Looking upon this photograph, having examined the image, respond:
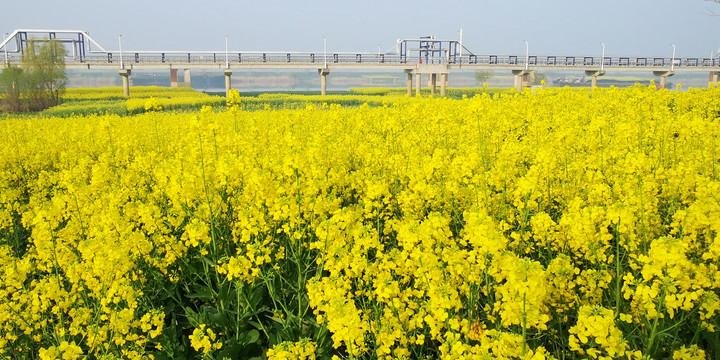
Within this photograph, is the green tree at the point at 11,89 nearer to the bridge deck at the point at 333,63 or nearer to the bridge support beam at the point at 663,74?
the bridge deck at the point at 333,63

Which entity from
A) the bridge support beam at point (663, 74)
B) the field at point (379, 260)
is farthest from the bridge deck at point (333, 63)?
the field at point (379, 260)

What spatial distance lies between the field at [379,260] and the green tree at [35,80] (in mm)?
28111

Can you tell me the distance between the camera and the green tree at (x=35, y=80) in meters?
29.3

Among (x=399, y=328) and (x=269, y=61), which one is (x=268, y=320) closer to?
(x=399, y=328)

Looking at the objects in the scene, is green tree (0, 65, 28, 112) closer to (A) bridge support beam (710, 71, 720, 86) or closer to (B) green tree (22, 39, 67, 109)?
(B) green tree (22, 39, 67, 109)

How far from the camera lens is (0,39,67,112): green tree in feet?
96.1

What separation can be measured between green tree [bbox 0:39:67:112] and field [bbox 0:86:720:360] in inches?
1107

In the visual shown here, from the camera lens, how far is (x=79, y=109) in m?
26.0

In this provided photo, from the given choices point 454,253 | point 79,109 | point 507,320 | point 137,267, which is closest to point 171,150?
point 137,267

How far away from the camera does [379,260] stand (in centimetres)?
281

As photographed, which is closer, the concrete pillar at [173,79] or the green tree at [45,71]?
the green tree at [45,71]

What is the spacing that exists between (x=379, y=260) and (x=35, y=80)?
114 feet

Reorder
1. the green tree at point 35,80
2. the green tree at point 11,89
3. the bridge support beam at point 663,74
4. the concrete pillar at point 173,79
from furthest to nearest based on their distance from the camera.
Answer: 1. the concrete pillar at point 173,79
2. the bridge support beam at point 663,74
3. the green tree at point 35,80
4. the green tree at point 11,89

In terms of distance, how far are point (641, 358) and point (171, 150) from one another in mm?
7415
